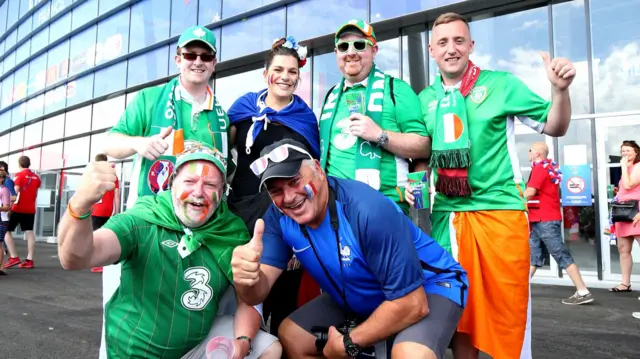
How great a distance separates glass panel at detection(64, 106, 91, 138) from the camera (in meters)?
16.8

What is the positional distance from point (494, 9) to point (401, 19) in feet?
5.64

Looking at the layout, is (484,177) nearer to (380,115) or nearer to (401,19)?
(380,115)

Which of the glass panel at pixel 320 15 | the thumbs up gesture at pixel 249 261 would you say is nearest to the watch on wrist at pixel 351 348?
the thumbs up gesture at pixel 249 261

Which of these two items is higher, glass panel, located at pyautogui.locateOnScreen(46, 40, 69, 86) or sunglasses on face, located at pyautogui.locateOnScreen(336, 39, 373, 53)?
glass panel, located at pyautogui.locateOnScreen(46, 40, 69, 86)

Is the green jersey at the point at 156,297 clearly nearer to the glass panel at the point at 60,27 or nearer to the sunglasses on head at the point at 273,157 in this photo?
the sunglasses on head at the point at 273,157

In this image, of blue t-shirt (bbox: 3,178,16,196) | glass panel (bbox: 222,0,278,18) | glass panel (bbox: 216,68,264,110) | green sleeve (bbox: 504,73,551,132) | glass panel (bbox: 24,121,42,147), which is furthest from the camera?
glass panel (bbox: 24,121,42,147)

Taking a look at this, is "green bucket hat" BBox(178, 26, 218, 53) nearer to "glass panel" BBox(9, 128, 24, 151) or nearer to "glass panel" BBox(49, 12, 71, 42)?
"glass panel" BBox(49, 12, 71, 42)

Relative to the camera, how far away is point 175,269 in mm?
1985

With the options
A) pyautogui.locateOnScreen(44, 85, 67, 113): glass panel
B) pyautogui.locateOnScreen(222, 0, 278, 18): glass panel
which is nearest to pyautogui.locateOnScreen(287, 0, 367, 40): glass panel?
pyautogui.locateOnScreen(222, 0, 278, 18): glass panel

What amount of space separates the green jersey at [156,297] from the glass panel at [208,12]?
1171 centimetres

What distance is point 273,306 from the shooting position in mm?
2812

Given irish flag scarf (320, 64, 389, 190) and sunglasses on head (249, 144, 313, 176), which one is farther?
irish flag scarf (320, 64, 389, 190)

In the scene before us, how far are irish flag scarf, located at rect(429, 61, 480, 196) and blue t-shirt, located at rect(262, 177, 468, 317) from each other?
373 mm

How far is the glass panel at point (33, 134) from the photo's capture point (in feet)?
64.7
